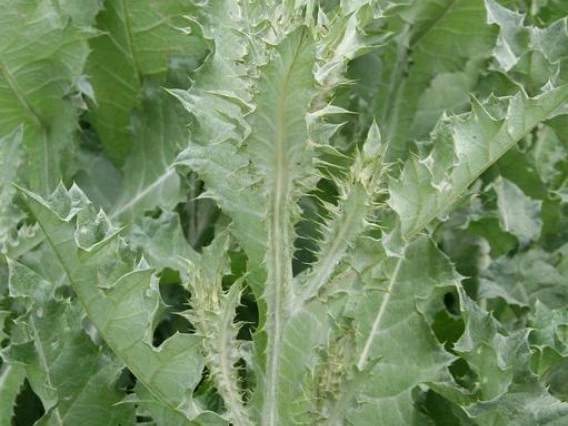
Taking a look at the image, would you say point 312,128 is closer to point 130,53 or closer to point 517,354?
point 517,354

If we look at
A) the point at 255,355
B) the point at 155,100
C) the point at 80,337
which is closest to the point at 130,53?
the point at 155,100

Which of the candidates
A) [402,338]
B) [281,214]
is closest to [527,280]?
[402,338]

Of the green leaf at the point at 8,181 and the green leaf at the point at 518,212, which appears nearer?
the green leaf at the point at 8,181

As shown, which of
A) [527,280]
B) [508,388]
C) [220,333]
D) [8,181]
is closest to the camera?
[220,333]

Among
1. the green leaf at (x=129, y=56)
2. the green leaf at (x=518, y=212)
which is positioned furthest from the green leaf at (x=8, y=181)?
the green leaf at (x=518, y=212)

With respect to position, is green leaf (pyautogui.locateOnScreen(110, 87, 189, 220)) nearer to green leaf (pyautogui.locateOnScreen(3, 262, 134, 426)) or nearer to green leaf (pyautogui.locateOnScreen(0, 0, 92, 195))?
green leaf (pyautogui.locateOnScreen(0, 0, 92, 195))

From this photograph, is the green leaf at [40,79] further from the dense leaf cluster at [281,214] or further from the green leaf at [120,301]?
the green leaf at [120,301]

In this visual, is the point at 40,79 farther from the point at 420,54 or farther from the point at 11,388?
the point at 420,54

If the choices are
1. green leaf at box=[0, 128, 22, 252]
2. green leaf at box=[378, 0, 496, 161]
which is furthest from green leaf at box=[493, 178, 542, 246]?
green leaf at box=[0, 128, 22, 252]

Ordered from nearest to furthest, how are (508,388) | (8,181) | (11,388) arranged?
(508,388) → (11,388) → (8,181)
